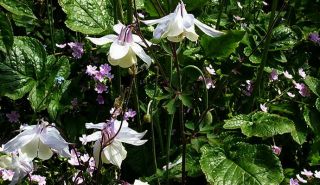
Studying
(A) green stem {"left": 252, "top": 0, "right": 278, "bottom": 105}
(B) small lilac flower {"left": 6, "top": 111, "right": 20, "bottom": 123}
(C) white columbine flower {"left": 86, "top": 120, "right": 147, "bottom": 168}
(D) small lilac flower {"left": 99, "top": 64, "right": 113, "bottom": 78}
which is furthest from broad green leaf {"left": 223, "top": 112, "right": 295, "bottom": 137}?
(B) small lilac flower {"left": 6, "top": 111, "right": 20, "bottom": 123}

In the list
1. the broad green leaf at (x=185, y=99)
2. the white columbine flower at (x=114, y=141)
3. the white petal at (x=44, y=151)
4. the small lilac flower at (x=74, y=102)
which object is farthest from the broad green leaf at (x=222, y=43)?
the white petal at (x=44, y=151)

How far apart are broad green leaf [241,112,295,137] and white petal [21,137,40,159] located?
0.85 m

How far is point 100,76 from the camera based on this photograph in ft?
8.20

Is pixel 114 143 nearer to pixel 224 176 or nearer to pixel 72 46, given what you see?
pixel 224 176

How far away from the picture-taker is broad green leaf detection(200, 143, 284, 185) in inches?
75.5

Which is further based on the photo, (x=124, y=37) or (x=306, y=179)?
(x=306, y=179)

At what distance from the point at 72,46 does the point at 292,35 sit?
954mm

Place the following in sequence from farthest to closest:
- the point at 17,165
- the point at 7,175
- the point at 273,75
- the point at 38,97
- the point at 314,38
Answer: the point at 314,38 → the point at 273,75 → the point at 38,97 → the point at 7,175 → the point at 17,165

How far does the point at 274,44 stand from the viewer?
7.99 feet

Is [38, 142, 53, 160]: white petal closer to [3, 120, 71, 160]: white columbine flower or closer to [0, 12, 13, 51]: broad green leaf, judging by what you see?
[3, 120, 71, 160]: white columbine flower

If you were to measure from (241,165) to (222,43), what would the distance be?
Result: 0.45 m

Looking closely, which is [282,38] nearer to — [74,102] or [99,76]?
[99,76]

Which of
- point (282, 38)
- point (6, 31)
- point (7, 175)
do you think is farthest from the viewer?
point (282, 38)

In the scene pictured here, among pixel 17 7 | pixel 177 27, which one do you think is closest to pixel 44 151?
pixel 177 27
